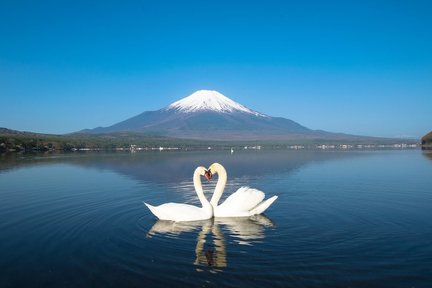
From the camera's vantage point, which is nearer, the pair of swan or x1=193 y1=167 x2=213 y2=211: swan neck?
the pair of swan

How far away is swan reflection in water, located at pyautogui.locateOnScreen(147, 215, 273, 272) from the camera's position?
33.3 feet

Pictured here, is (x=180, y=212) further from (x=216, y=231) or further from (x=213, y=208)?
(x=216, y=231)

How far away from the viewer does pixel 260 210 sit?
15430 millimetres

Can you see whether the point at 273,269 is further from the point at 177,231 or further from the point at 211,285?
the point at 177,231

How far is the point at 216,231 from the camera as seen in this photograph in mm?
13000

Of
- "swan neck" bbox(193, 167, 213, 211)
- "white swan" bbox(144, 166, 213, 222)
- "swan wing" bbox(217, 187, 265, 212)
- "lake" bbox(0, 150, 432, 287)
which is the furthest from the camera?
"swan wing" bbox(217, 187, 265, 212)

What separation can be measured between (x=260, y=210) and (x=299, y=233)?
3.04m

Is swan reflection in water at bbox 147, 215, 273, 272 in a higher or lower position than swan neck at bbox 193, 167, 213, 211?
lower

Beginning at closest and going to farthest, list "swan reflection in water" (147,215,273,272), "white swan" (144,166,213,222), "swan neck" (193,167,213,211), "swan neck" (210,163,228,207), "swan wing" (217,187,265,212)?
1. "swan reflection in water" (147,215,273,272)
2. "white swan" (144,166,213,222)
3. "swan neck" (193,167,213,211)
4. "swan wing" (217,187,265,212)
5. "swan neck" (210,163,228,207)

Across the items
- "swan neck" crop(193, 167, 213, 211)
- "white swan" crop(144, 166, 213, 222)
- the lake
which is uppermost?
"swan neck" crop(193, 167, 213, 211)

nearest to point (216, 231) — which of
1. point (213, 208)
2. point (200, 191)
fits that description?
point (213, 208)

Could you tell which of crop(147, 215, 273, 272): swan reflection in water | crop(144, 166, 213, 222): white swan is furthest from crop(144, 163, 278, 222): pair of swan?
crop(147, 215, 273, 272): swan reflection in water

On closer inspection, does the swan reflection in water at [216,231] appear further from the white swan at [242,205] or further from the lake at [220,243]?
the white swan at [242,205]

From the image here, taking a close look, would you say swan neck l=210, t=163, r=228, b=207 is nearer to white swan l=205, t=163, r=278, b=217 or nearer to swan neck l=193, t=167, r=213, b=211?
white swan l=205, t=163, r=278, b=217
